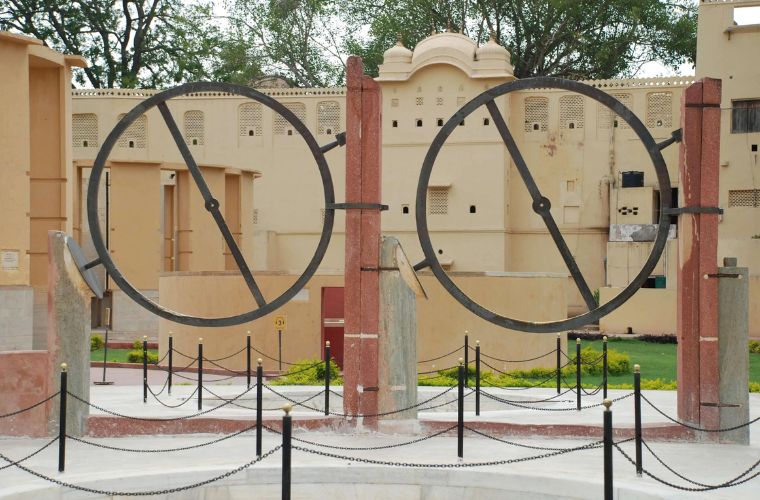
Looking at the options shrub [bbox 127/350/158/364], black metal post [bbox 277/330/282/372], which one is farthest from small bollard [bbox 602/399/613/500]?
shrub [bbox 127/350/158/364]

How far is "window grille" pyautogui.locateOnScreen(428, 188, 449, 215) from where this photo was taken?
3291 cm

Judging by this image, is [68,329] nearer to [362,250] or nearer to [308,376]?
[362,250]

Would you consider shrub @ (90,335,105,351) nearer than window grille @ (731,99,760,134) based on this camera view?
Yes

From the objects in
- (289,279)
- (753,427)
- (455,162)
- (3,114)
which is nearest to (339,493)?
(753,427)

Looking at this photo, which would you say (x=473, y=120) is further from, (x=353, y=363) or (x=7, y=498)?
(x=7, y=498)

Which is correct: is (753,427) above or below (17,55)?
below

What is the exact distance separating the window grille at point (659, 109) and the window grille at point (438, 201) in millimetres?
5993

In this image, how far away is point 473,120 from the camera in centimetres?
3272

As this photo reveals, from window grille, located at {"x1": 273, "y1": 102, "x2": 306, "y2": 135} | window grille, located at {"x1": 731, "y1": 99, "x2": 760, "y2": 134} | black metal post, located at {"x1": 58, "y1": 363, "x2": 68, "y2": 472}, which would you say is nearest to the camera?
black metal post, located at {"x1": 58, "y1": 363, "x2": 68, "y2": 472}

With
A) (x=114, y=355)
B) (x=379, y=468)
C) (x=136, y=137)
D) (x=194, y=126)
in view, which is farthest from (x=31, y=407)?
(x=136, y=137)

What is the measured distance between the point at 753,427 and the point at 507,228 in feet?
74.7

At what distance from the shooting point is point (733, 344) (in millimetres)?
9344

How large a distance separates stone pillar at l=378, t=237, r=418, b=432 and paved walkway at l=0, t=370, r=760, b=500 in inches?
9.1

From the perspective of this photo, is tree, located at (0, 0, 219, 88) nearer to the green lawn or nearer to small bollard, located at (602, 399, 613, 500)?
the green lawn
